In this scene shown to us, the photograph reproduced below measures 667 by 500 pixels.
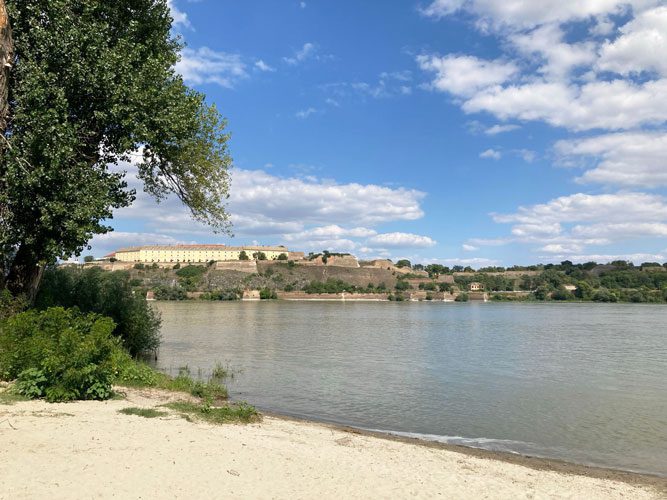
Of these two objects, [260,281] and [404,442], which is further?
[260,281]

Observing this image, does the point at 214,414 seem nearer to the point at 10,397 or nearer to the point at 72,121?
the point at 10,397

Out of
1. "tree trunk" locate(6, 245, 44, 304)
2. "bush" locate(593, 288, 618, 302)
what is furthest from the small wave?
"bush" locate(593, 288, 618, 302)

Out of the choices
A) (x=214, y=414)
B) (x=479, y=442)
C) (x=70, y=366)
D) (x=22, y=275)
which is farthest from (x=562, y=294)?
(x=70, y=366)

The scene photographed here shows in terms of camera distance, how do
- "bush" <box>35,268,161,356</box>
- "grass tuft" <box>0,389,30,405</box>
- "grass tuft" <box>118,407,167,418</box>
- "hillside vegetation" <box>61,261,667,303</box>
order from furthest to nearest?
"hillside vegetation" <box>61,261,667,303</box>, "bush" <box>35,268,161,356</box>, "grass tuft" <box>118,407,167,418</box>, "grass tuft" <box>0,389,30,405</box>

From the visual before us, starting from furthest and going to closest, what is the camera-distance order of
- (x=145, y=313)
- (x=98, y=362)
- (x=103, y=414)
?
(x=145, y=313) < (x=98, y=362) < (x=103, y=414)

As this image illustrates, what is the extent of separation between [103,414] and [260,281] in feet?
514

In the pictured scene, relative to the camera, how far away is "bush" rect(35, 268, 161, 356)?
21062 millimetres

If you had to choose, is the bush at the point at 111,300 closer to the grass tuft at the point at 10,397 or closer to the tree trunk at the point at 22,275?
the tree trunk at the point at 22,275

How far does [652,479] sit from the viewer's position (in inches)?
405

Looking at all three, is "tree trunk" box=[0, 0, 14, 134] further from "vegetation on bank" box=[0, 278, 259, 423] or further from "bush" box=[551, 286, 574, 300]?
"bush" box=[551, 286, 574, 300]

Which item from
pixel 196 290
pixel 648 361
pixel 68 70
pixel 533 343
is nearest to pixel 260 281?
pixel 196 290

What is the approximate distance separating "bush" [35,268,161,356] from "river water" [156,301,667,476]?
1692 millimetres

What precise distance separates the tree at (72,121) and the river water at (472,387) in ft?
24.7

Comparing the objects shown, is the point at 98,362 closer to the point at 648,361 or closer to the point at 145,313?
the point at 145,313
